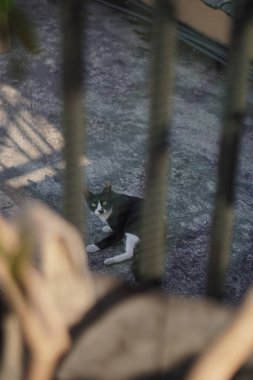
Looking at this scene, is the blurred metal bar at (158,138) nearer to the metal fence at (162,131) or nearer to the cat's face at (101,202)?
the metal fence at (162,131)

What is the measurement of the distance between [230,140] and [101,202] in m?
3.99

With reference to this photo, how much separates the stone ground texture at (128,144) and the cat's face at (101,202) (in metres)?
0.22

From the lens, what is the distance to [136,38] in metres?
7.67

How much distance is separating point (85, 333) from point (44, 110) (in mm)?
5635

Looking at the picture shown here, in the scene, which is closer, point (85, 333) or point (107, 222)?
point (85, 333)

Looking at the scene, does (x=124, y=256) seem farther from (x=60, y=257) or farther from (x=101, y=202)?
(x=60, y=257)

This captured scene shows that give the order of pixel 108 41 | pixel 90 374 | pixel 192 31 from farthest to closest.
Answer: pixel 108 41 → pixel 192 31 → pixel 90 374

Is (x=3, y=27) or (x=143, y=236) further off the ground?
(x=3, y=27)

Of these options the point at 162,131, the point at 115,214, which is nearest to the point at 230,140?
the point at 162,131

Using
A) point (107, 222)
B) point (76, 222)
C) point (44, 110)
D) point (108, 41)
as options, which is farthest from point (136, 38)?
point (76, 222)

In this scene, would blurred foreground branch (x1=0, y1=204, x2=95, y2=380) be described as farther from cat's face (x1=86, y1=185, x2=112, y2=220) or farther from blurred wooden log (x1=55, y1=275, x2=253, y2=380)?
cat's face (x1=86, y1=185, x2=112, y2=220)

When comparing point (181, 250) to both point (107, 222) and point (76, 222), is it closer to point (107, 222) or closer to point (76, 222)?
point (107, 222)

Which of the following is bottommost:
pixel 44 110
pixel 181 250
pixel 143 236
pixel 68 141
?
pixel 181 250

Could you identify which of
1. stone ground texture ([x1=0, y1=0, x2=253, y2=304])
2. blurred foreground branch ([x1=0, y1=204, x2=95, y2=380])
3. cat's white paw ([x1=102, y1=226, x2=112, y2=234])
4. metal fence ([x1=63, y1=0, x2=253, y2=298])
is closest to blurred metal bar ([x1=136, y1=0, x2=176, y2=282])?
metal fence ([x1=63, y1=0, x2=253, y2=298])
